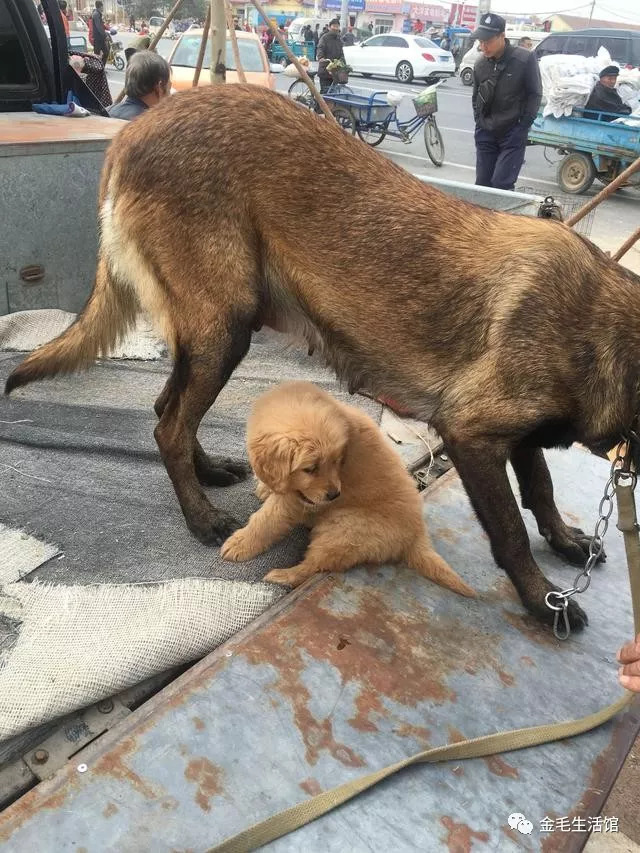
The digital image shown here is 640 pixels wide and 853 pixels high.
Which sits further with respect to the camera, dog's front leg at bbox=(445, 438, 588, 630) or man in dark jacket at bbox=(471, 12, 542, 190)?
man in dark jacket at bbox=(471, 12, 542, 190)

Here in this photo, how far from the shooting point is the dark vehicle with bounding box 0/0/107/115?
4.84 metres

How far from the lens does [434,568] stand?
2.51 metres

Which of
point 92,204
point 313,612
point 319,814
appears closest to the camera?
point 319,814

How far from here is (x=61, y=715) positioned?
189cm

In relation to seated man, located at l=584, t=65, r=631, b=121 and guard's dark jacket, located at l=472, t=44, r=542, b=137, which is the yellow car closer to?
seated man, located at l=584, t=65, r=631, b=121

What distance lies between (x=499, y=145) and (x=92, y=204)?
5962 millimetres

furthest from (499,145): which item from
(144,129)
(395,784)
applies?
(395,784)

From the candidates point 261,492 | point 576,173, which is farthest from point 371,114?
point 261,492

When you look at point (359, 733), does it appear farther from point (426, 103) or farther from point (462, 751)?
point (426, 103)

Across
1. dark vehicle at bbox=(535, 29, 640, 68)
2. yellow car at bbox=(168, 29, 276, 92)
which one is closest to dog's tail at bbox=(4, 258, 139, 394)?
yellow car at bbox=(168, 29, 276, 92)

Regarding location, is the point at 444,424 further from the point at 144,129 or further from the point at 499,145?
the point at 499,145

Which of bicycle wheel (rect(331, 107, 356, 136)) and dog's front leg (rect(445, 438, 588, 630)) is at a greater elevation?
bicycle wheel (rect(331, 107, 356, 136))

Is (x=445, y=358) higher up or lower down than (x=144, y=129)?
lower down

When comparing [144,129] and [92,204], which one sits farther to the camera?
[92,204]
